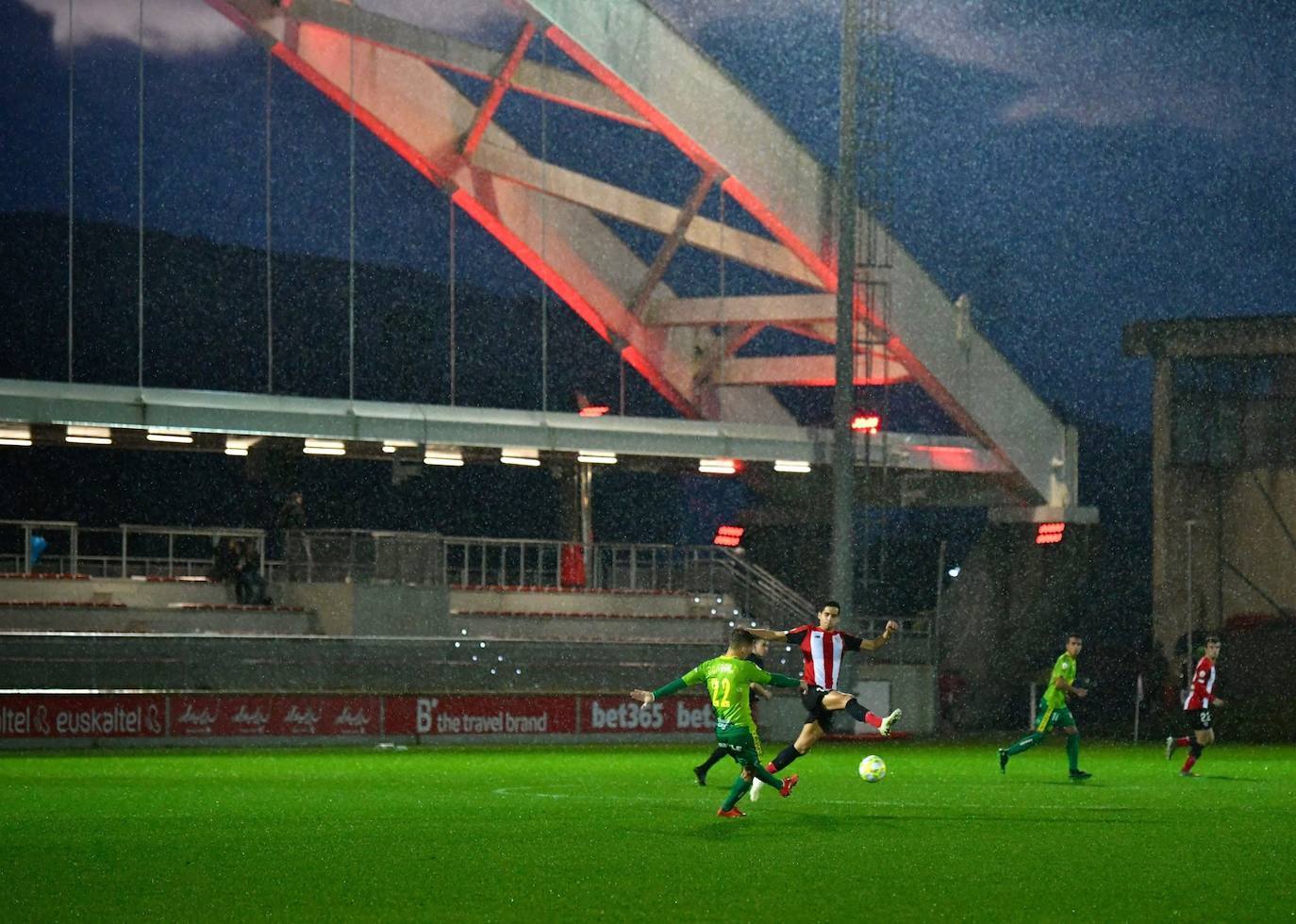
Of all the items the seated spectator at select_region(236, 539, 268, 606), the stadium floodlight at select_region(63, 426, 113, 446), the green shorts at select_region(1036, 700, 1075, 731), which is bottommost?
the green shorts at select_region(1036, 700, 1075, 731)

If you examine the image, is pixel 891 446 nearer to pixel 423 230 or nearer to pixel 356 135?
pixel 423 230

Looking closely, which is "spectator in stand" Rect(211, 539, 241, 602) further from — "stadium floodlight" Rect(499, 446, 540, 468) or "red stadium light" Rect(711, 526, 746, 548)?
"red stadium light" Rect(711, 526, 746, 548)

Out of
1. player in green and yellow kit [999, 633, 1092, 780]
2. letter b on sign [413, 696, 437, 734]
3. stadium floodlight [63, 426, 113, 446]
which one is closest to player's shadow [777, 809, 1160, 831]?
player in green and yellow kit [999, 633, 1092, 780]

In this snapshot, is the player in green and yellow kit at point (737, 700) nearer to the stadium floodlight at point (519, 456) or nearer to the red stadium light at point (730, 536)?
the stadium floodlight at point (519, 456)

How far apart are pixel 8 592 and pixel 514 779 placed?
655 inches

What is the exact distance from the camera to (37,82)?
185 ft

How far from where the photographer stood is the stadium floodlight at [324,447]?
Result: 41.5 meters

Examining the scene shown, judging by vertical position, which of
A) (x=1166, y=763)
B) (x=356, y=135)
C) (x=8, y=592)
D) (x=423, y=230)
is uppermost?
(x=356, y=135)

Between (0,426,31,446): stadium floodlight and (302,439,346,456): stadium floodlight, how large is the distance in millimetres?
5900

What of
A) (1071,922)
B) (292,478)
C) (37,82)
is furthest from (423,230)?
(1071,922)

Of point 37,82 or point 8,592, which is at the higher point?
point 37,82

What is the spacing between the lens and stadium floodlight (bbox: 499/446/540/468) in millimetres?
42938

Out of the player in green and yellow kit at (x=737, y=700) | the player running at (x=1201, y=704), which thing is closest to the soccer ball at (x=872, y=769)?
the player in green and yellow kit at (x=737, y=700)

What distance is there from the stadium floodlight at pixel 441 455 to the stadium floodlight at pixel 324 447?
194cm
